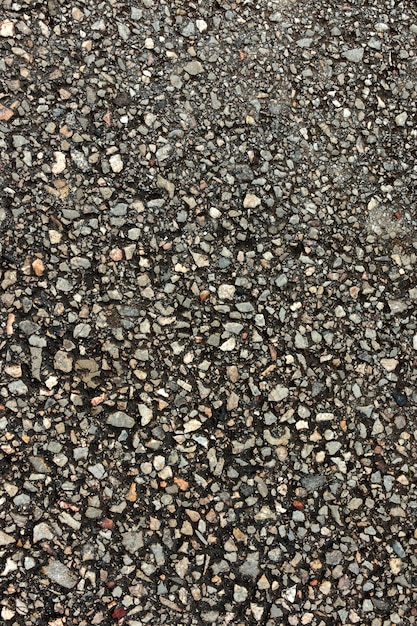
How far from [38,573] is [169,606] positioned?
2.14 ft

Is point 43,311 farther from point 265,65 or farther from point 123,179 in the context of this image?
point 265,65

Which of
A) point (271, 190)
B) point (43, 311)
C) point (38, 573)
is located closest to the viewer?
point (38, 573)

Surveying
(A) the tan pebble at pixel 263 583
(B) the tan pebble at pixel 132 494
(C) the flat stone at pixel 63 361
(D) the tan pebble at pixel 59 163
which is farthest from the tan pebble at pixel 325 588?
(D) the tan pebble at pixel 59 163

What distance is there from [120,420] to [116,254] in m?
0.88

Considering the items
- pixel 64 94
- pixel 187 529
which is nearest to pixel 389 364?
pixel 187 529

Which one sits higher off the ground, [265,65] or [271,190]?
[265,65]

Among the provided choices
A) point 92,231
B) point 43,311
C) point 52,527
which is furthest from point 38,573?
point 92,231

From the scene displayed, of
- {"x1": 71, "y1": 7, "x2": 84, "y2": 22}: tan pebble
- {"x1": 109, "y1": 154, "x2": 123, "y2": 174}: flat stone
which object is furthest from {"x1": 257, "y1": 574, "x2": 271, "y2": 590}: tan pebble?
{"x1": 71, "y1": 7, "x2": 84, "y2": 22}: tan pebble

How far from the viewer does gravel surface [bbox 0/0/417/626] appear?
2861mm

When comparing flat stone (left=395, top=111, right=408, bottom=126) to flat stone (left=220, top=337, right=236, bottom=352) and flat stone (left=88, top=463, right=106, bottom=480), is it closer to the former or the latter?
flat stone (left=220, top=337, right=236, bottom=352)

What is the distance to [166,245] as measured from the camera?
3.15 meters

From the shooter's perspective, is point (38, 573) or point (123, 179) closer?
point (38, 573)

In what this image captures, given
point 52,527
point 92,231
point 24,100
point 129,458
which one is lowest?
point 52,527

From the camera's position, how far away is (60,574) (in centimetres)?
277
